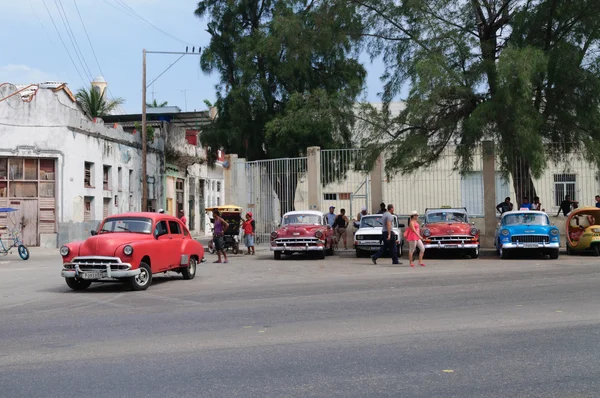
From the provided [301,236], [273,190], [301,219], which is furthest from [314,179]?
[301,236]

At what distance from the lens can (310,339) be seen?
8.61 metres

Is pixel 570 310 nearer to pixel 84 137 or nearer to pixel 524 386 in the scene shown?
pixel 524 386

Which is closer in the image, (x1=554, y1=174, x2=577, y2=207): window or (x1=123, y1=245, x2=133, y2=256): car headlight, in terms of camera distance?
(x1=123, y1=245, x2=133, y2=256): car headlight

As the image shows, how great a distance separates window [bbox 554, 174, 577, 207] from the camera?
29189 millimetres

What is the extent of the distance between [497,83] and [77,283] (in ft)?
49.2

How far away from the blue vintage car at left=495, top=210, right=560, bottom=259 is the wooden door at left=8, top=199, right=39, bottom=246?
22.1 meters

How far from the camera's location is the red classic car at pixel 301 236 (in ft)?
81.4

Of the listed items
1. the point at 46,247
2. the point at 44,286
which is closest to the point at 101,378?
the point at 44,286

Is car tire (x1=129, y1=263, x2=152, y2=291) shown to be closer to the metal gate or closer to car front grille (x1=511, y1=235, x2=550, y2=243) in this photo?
car front grille (x1=511, y1=235, x2=550, y2=243)

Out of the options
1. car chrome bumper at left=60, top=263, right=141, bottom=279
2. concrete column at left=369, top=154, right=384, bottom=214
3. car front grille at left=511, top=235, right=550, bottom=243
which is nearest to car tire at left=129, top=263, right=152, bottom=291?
car chrome bumper at left=60, top=263, right=141, bottom=279

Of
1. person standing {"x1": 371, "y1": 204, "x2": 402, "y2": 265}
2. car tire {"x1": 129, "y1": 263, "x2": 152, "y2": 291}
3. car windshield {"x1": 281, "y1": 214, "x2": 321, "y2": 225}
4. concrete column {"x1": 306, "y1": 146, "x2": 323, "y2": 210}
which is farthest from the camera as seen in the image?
concrete column {"x1": 306, "y1": 146, "x2": 323, "y2": 210}

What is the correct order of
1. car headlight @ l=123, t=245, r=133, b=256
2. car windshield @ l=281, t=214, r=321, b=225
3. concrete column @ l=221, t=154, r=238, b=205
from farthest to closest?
concrete column @ l=221, t=154, r=238, b=205
car windshield @ l=281, t=214, r=321, b=225
car headlight @ l=123, t=245, r=133, b=256

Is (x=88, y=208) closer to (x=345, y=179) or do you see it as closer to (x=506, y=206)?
(x=345, y=179)

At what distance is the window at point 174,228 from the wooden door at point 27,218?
19070 mm
